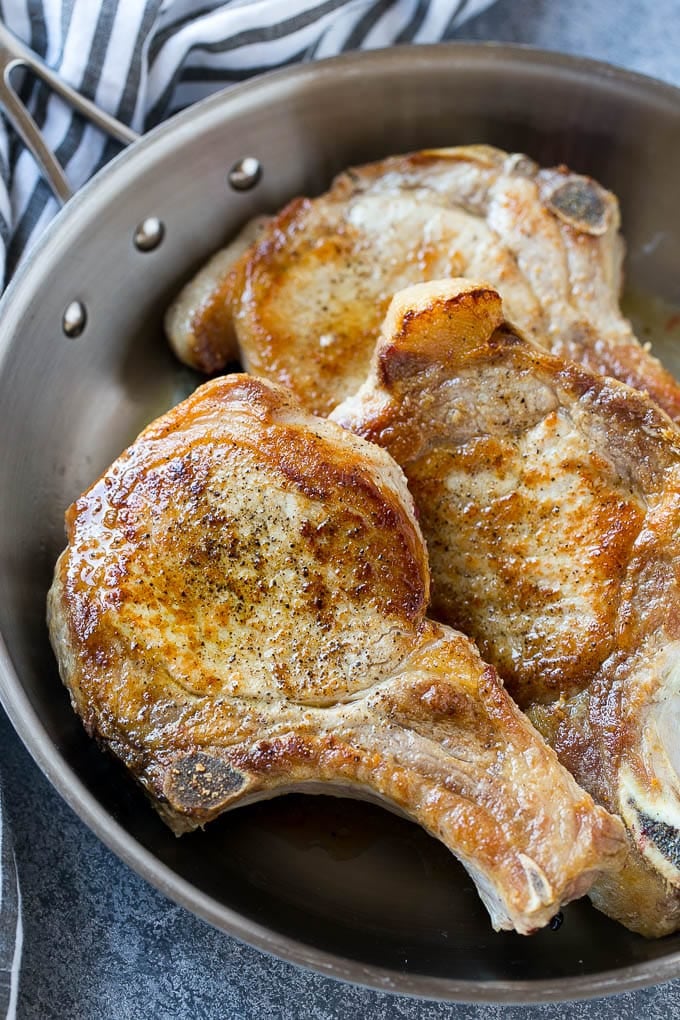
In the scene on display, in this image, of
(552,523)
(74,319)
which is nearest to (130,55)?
(74,319)

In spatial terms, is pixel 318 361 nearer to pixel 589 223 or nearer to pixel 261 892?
pixel 589 223

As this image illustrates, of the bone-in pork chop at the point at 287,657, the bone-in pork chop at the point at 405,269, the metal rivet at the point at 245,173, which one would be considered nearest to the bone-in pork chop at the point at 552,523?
the bone-in pork chop at the point at 287,657

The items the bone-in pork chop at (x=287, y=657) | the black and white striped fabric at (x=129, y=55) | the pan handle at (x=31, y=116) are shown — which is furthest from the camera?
the black and white striped fabric at (x=129, y=55)

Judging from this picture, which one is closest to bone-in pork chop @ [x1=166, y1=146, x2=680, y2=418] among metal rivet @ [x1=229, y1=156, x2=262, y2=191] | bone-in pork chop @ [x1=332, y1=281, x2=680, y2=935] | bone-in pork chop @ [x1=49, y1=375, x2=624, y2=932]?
metal rivet @ [x1=229, y1=156, x2=262, y2=191]

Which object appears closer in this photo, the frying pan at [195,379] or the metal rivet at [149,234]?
the frying pan at [195,379]

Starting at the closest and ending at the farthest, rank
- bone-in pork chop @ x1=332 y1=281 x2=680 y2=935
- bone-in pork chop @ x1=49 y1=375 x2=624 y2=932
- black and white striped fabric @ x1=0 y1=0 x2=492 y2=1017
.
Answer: bone-in pork chop @ x1=49 y1=375 x2=624 y2=932 < bone-in pork chop @ x1=332 y1=281 x2=680 y2=935 < black and white striped fabric @ x1=0 y1=0 x2=492 y2=1017

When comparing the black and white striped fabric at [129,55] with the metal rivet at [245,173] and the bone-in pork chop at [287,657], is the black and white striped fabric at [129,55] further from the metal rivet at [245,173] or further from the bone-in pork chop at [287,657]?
the bone-in pork chop at [287,657]

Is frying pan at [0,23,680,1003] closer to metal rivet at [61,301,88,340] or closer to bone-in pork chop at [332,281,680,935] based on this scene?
metal rivet at [61,301,88,340]
